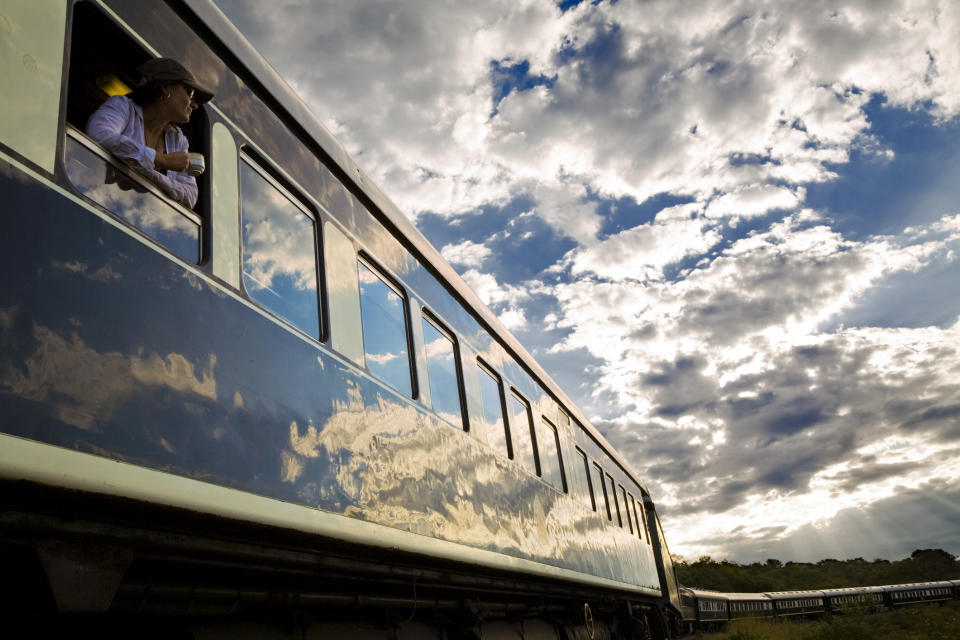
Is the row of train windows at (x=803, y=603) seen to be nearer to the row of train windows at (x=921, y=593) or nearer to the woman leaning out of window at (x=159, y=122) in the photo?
the row of train windows at (x=921, y=593)

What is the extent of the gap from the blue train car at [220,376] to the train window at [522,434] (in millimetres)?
920

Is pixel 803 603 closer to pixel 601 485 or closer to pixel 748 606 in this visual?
pixel 748 606

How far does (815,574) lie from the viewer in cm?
6644

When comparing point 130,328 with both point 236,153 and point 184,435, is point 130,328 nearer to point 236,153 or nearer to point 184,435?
point 184,435

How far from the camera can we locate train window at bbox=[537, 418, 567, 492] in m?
6.86

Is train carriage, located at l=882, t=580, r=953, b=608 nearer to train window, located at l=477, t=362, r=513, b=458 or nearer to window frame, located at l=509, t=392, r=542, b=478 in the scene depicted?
window frame, located at l=509, t=392, r=542, b=478

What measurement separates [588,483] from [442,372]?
4398mm

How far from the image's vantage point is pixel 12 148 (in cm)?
202

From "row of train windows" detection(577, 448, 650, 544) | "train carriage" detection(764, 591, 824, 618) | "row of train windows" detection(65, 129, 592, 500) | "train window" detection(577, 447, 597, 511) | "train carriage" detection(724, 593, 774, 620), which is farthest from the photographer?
"train carriage" detection(764, 591, 824, 618)

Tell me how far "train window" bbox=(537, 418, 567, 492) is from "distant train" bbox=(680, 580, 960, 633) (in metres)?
12.7

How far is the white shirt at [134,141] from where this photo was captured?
8.05 ft

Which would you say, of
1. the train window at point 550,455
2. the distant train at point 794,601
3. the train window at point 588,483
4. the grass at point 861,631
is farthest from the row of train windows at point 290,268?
the grass at point 861,631

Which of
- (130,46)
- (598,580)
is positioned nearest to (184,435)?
(130,46)

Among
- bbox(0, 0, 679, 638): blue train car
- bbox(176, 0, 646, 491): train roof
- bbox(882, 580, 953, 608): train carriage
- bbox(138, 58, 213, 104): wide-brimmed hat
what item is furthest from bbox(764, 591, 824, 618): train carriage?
bbox(138, 58, 213, 104): wide-brimmed hat
